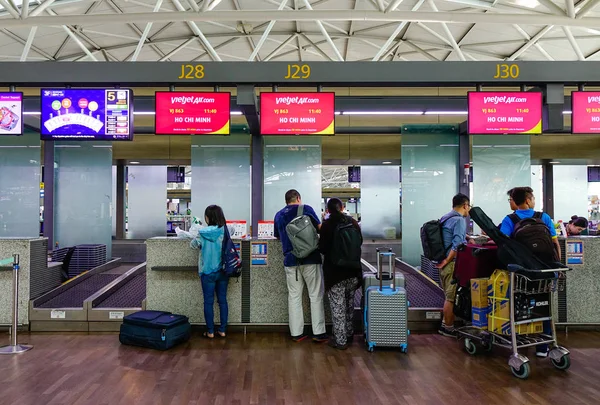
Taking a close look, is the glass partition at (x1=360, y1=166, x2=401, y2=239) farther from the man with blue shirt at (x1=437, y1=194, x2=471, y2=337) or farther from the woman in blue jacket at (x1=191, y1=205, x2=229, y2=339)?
the woman in blue jacket at (x1=191, y1=205, x2=229, y2=339)

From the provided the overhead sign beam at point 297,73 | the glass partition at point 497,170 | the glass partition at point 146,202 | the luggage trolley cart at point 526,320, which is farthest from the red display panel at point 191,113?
the glass partition at point 146,202

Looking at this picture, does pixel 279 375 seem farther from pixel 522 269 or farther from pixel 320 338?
pixel 522 269

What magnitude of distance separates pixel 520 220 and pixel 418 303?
208cm

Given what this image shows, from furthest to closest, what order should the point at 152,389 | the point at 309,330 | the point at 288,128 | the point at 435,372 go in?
the point at 288,128 < the point at 309,330 < the point at 435,372 < the point at 152,389

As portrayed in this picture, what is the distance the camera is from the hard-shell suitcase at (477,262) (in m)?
4.14

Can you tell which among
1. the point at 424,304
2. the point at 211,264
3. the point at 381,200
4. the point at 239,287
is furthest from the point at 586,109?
the point at 381,200

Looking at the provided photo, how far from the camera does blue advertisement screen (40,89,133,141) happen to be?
5328 millimetres

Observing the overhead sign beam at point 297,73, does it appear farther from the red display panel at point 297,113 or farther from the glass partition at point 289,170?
the glass partition at point 289,170

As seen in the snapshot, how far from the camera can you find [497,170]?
28.8 feet

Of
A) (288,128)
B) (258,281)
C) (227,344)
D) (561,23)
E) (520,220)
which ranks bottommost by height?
(227,344)

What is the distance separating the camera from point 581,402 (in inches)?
123

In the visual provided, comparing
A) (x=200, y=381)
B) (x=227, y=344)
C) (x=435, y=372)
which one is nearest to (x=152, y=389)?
(x=200, y=381)

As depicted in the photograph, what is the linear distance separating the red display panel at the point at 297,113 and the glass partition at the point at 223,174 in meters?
3.67

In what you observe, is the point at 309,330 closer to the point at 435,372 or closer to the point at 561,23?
the point at 435,372
